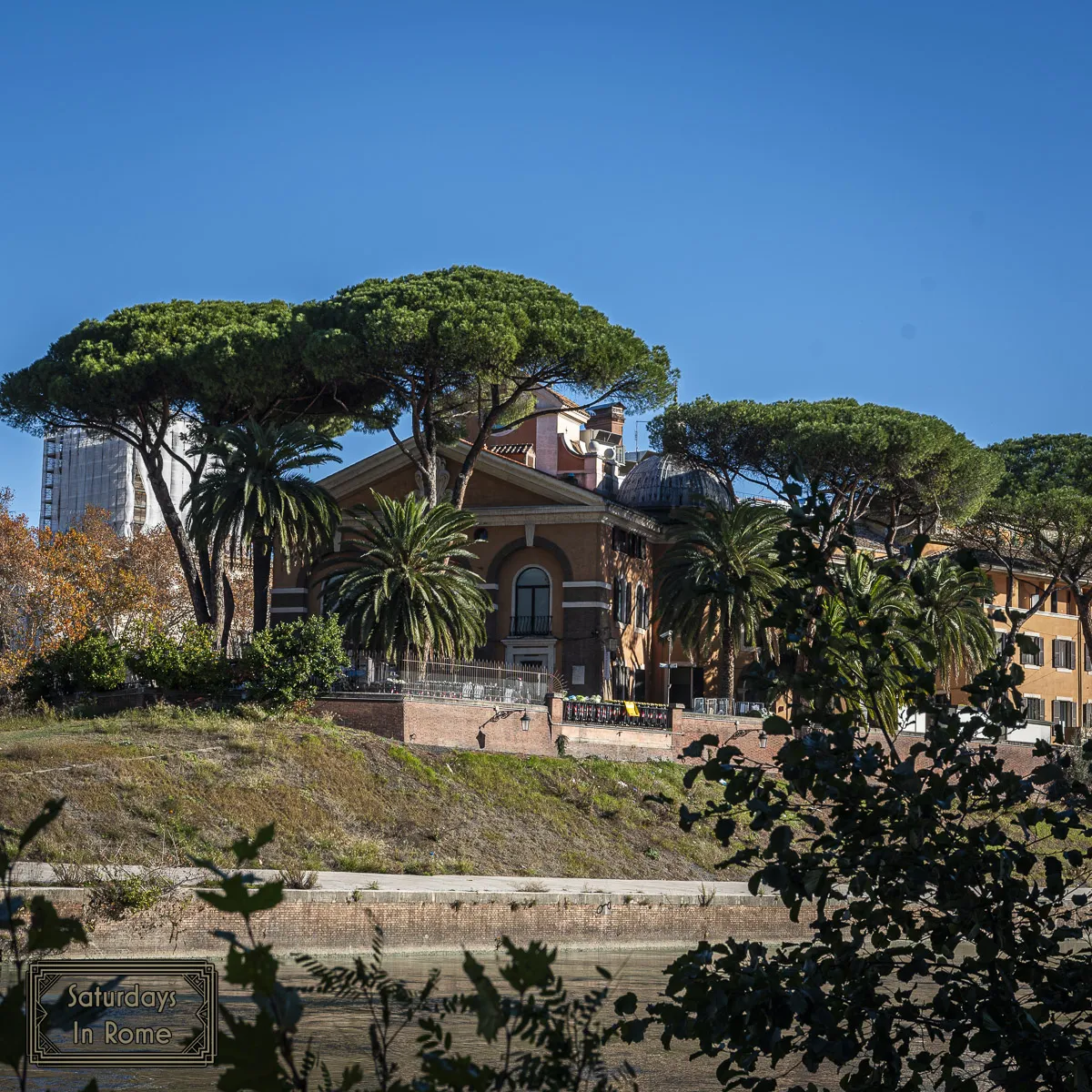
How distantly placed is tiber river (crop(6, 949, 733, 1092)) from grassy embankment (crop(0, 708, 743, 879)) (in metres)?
4.54

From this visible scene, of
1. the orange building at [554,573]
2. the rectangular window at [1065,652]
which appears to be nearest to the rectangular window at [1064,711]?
the rectangular window at [1065,652]

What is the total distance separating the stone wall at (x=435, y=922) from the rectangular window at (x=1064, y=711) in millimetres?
35746

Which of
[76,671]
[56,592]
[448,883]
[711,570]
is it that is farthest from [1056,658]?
[76,671]

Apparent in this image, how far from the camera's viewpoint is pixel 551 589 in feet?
164

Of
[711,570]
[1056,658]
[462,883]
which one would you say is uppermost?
[711,570]

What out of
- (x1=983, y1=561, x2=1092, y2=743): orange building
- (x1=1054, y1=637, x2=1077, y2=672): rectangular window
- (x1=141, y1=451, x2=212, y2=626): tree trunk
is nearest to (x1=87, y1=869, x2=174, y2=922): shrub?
(x1=141, y1=451, x2=212, y2=626): tree trunk

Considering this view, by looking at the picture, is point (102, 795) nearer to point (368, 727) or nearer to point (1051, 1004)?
point (368, 727)

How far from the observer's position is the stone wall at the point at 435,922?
2109 centimetres

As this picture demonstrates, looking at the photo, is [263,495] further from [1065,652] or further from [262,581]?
[1065,652]

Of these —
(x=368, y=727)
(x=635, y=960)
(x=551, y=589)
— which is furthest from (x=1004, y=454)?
(x=635, y=960)

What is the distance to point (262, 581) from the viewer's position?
43.2 m

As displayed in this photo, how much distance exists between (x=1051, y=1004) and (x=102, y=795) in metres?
24.1

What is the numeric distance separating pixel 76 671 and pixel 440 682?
9.05 metres

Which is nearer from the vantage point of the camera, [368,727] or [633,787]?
[368,727]
